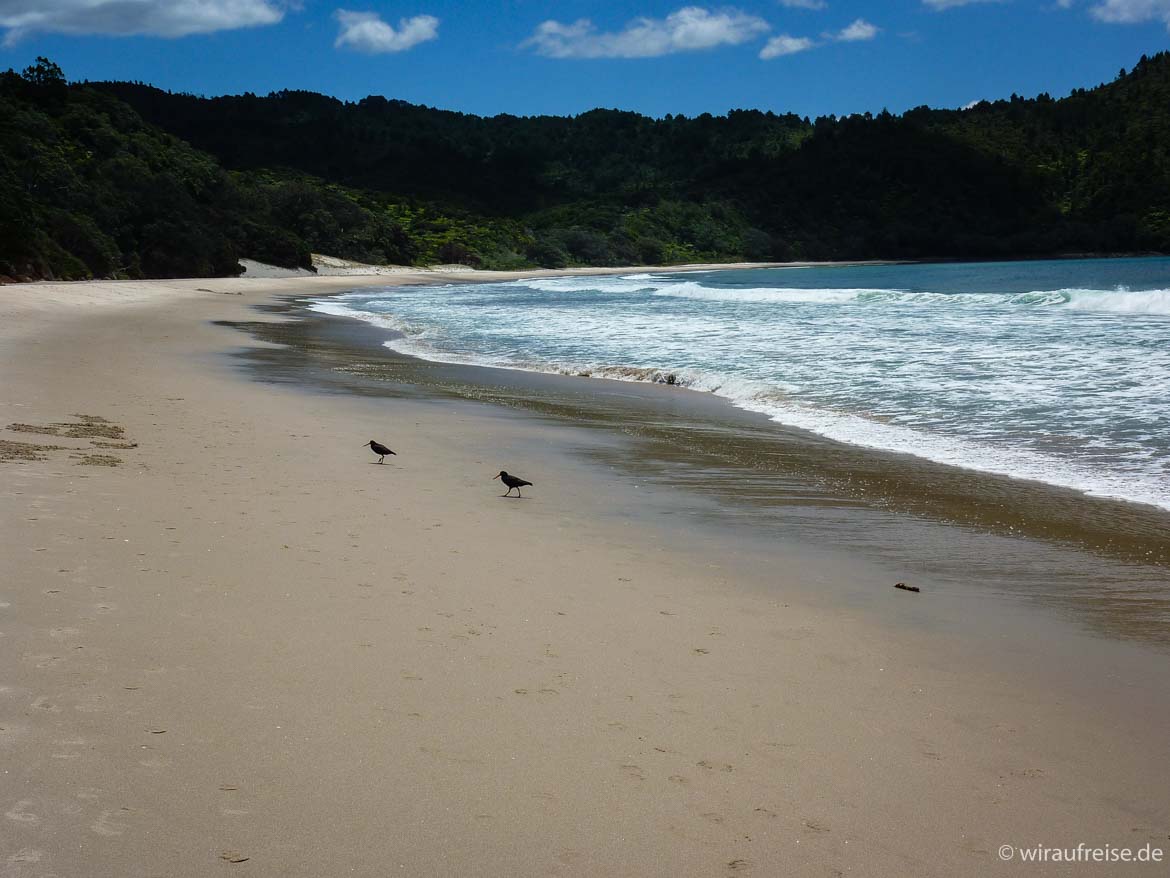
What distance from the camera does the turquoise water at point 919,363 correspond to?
29.6 ft

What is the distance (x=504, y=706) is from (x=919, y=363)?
1298 centimetres

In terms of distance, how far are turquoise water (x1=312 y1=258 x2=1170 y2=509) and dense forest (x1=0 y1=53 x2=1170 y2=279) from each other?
3776cm

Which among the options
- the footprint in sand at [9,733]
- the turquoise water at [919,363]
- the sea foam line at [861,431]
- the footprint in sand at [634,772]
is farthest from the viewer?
the turquoise water at [919,363]

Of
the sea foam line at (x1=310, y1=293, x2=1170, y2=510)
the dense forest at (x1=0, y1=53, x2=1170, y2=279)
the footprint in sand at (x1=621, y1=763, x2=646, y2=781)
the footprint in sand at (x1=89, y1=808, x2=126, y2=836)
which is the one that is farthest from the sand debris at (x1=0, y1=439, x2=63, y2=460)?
the dense forest at (x1=0, y1=53, x2=1170, y2=279)

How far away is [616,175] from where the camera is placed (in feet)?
529

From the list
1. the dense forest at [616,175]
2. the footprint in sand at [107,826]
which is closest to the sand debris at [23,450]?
the footprint in sand at [107,826]

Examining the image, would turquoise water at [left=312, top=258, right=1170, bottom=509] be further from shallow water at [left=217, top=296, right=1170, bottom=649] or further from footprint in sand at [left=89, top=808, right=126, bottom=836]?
footprint in sand at [left=89, top=808, right=126, bottom=836]

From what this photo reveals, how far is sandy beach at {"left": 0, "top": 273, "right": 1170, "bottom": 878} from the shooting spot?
2.63 m

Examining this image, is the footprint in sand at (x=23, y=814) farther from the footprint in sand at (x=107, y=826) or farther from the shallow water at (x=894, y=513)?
the shallow water at (x=894, y=513)

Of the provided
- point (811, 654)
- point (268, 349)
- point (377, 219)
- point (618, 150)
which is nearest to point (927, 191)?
point (618, 150)

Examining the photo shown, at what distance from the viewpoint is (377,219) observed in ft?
283

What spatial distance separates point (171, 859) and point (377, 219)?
87.9 m

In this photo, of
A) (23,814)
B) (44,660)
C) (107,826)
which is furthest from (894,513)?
(23,814)

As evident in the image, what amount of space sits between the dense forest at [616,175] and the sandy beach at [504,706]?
181 feet
